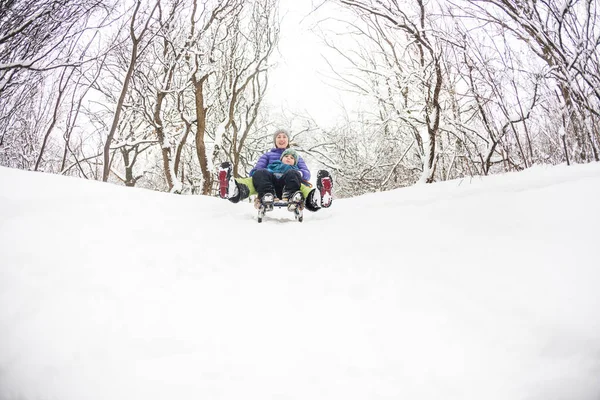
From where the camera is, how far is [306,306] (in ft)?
4.28

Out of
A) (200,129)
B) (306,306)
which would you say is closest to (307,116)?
(200,129)

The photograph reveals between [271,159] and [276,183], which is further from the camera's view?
[271,159]

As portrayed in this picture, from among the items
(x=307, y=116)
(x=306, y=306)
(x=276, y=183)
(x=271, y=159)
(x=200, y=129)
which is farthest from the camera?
(x=307, y=116)

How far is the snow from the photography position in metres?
0.89

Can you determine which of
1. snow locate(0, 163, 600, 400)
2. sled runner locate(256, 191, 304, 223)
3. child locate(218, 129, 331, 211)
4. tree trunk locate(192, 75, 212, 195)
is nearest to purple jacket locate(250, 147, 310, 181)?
child locate(218, 129, 331, 211)

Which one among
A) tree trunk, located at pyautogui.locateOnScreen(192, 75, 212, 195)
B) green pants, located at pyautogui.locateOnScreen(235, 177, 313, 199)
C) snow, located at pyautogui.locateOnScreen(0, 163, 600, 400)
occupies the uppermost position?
tree trunk, located at pyautogui.locateOnScreen(192, 75, 212, 195)

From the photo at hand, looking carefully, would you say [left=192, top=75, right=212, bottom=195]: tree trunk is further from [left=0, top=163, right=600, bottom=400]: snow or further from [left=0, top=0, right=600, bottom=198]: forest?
[left=0, top=163, right=600, bottom=400]: snow

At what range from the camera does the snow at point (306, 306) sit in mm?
888

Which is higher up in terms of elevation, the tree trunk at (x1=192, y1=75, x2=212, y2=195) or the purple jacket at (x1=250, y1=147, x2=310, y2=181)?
the tree trunk at (x1=192, y1=75, x2=212, y2=195)

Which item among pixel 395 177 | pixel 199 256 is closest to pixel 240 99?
pixel 395 177

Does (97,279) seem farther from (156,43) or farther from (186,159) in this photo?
(186,159)

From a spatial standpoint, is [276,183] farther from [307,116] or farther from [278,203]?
[307,116]

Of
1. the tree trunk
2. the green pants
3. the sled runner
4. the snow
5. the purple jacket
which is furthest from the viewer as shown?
the tree trunk

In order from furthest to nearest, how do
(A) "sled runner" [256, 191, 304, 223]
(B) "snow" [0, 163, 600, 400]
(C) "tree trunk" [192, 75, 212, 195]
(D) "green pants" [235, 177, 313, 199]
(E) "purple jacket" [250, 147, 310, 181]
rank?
(C) "tree trunk" [192, 75, 212, 195], (E) "purple jacket" [250, 147, 310, 181], (D) "green pants" [235, 177, 313, 199], (A) "sled runner" [256, 191, 304, 223], (B) "snow" [0, 163, 600, 400]
